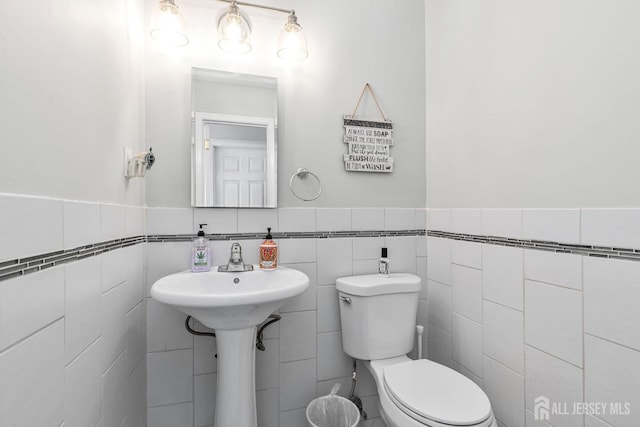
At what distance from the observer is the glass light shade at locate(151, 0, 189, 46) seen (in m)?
1.26

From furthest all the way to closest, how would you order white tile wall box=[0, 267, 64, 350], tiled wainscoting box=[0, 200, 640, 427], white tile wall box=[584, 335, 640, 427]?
white tile wall box=[584, 335, 640, 427] < tiled wainscoting box=[0, 200, 640, 427] < white tile wall box=[0, 267, 64, 350]

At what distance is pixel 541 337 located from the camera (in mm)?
1080

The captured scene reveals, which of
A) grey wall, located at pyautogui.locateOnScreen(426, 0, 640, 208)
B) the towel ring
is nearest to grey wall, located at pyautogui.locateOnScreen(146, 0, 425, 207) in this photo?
the towel ring

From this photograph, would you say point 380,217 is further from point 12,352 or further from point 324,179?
point 12,352

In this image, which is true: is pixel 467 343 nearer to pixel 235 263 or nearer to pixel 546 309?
pixel 546 309

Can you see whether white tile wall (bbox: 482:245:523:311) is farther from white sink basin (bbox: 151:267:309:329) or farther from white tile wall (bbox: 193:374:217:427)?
white tile wall (bbox: 193:374:217:427)

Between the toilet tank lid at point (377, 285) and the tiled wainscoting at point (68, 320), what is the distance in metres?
0.92

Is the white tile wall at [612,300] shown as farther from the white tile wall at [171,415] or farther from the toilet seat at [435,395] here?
the white tile wall at [171,415]

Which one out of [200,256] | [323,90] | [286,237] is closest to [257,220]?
[286,237]

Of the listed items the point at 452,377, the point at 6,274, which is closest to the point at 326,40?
the point at 6,274

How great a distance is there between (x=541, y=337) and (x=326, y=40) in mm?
1638

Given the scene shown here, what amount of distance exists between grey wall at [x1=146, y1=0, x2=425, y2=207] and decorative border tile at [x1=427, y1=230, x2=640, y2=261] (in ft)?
1.50

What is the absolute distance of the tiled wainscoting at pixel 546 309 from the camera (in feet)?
2.83

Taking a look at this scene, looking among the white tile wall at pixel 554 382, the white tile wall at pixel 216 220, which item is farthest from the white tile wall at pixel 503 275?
the white tile wall at pixel 216 220
